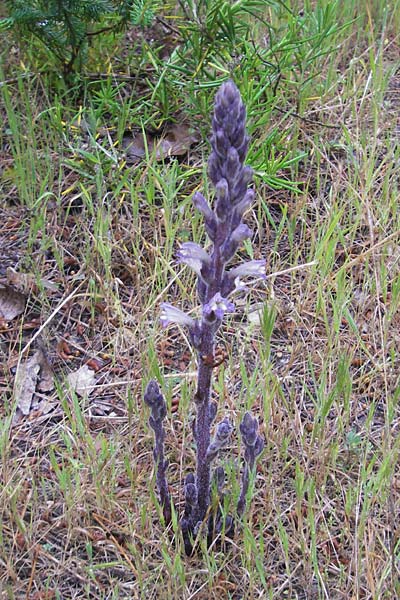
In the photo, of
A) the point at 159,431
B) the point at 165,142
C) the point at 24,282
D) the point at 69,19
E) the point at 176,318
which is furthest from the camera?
the point at 165,142

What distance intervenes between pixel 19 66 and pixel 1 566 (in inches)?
108

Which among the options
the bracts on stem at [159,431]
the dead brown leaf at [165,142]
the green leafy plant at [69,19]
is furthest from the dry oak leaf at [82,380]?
the green leafy plant at [69,19]

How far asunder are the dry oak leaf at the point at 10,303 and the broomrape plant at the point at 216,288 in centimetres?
119

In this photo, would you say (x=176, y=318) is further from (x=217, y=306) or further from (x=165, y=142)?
(x=165, y=142)

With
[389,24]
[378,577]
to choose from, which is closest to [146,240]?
[378,577]

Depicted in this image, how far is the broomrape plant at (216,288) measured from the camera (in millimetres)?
1672

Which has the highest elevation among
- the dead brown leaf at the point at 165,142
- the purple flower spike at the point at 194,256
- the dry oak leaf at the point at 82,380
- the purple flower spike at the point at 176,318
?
the purple flower spike at the point at 194,256

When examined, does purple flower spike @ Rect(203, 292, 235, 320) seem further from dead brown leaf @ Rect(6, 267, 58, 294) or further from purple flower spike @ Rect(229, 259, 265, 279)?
dead brown leaf @ Rect(6, 267, 58, 294)

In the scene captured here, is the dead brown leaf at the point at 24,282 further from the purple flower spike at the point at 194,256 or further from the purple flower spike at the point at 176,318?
the purple flower spike at the point at 194,256

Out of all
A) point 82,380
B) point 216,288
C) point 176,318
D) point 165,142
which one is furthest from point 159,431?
point 165,142

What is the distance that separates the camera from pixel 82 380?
9.50 feet

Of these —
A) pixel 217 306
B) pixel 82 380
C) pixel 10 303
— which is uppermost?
pixel 217 306

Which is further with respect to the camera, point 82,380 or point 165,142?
Answer: point 165,142

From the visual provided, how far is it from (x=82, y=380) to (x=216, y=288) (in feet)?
4.05
